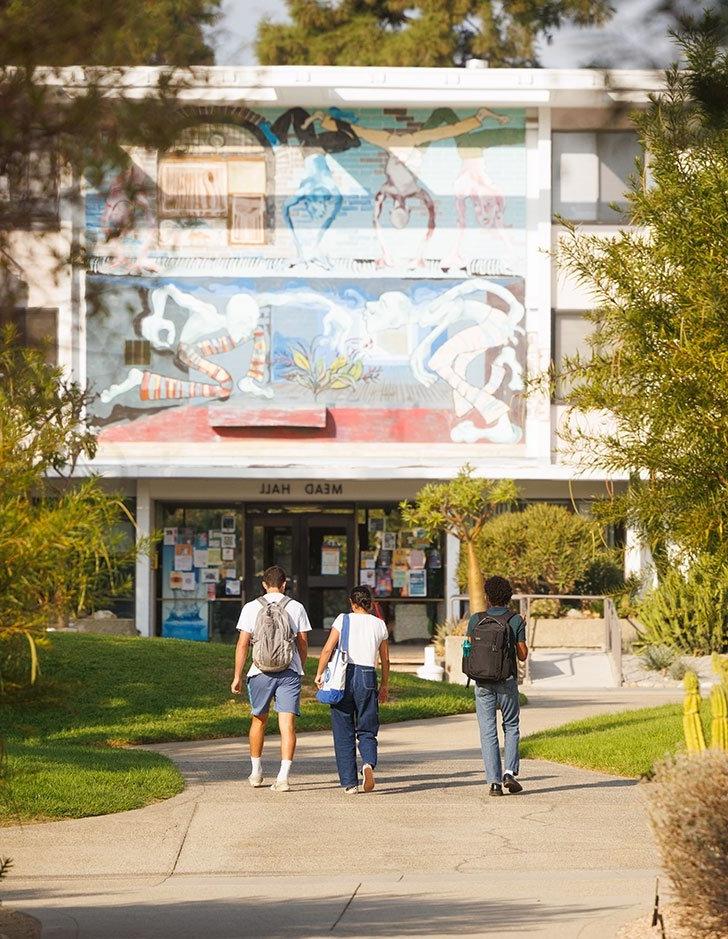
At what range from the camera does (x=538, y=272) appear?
32.3 metres

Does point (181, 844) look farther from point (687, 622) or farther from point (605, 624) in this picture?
point (605, 624)

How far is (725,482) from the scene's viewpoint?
10.8 metres

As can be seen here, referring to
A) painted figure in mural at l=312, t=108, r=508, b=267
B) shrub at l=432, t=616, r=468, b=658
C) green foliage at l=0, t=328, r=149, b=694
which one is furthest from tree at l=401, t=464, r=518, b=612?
→ green foliage at l=0, t=328, r=149, b=694

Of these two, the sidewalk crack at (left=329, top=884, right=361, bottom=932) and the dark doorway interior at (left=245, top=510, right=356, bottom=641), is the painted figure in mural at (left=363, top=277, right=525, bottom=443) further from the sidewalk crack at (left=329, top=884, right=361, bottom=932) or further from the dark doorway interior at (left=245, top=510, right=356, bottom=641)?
the sidewalk crack at (left=329, top=884, right=361, bottom=932)

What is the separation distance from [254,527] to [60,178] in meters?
27.9

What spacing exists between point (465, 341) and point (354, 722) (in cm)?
1958

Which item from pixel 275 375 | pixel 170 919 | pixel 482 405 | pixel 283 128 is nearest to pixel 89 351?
pixel 275 375

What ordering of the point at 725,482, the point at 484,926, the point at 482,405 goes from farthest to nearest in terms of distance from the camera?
the point at 482,405
the point at 725,482
the point at 484,926

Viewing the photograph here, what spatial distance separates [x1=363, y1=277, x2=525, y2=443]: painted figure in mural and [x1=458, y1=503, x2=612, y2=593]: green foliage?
308cm

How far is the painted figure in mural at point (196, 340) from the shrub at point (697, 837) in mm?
25520

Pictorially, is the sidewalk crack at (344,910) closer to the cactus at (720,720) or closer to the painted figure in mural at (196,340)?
the cactus at (720,720)

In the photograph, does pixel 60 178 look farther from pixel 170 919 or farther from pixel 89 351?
pixel 89 351

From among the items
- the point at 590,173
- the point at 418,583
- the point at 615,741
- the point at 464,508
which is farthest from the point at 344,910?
the point at 590,173

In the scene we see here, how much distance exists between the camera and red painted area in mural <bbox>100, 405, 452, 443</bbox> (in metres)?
32.0
